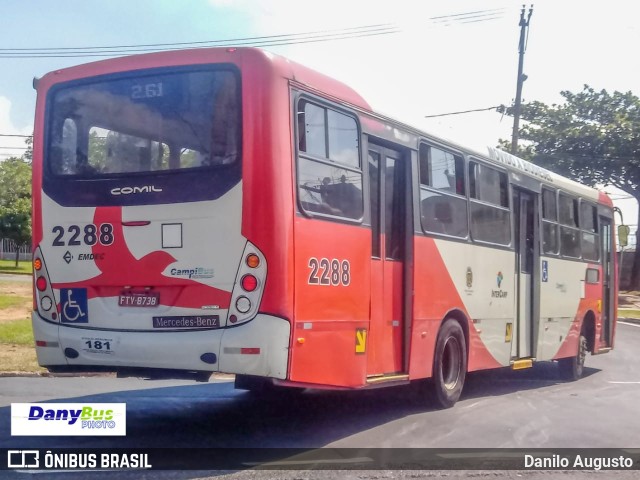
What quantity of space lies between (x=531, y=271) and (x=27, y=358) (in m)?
7.83

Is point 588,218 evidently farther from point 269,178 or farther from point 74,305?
point 74,305

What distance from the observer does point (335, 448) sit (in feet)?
26.0

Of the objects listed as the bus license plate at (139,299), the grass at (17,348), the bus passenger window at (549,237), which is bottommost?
the grass at (17,348)

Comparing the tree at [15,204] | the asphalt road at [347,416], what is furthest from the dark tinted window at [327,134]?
the tree at [15,204]

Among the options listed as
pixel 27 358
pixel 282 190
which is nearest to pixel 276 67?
pixel 282 190

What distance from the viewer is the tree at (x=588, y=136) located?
41625 millimetres

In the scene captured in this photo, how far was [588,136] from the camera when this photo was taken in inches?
1641

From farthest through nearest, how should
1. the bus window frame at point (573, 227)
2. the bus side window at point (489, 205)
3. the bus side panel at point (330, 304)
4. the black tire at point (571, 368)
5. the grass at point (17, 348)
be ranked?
the black tire at point (571, 368) < the bus window frame at point (573, 227) < the grass at point (17, 348) < the bus side window at point (489, 205) < the bus side panel at point (330, 304)

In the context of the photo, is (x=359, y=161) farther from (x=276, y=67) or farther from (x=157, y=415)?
(x=157, y=415)

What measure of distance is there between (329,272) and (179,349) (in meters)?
1.50

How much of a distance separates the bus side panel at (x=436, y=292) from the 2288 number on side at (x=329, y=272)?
1.67m

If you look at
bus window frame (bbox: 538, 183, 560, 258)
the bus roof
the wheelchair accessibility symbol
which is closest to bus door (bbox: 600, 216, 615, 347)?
bus window frame (bbox: 538, 183, 560, 258)

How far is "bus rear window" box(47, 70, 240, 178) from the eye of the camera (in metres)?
7.63

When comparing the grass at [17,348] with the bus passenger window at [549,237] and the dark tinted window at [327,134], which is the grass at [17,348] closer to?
the dark tinted window at [327,134]
